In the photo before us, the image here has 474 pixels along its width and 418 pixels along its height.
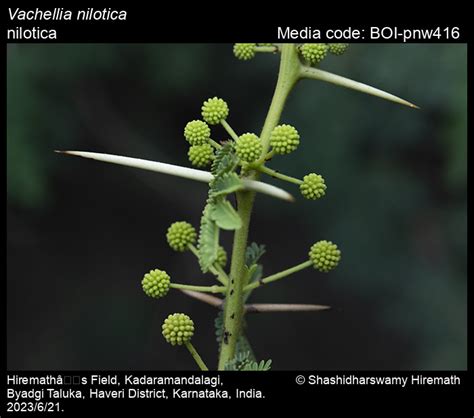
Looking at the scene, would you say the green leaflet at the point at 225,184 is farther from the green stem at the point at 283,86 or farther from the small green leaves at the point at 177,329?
the small green leaves at the point at 177,329

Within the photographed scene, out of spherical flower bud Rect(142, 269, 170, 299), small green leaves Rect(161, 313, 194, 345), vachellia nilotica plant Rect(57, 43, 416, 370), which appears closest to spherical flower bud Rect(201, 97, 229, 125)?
vachellia nilotica plant Rect(57, 43, 416, 370)

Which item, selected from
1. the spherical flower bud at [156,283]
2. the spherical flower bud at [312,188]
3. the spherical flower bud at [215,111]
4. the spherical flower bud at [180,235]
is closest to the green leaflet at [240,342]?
the spherical flower bud at [156,283]

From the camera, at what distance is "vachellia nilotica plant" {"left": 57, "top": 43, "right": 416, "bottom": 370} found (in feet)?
6.06

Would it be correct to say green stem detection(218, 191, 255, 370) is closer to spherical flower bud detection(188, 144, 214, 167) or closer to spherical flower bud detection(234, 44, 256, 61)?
spherical flower bud detection(188, 144, 214, 167)

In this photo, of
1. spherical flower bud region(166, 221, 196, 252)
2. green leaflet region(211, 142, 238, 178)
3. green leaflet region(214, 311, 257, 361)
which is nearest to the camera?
green leaflet region(211, 142, 238, 178)

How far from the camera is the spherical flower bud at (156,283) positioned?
7.22 ft

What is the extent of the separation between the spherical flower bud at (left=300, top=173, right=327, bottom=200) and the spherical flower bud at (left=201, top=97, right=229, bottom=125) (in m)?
0.30

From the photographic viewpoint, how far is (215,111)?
220 cm

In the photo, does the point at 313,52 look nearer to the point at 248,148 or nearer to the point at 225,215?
the point at 248,148

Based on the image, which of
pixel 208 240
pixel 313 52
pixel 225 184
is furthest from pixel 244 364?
pixel 313 52

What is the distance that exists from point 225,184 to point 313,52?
47cm
